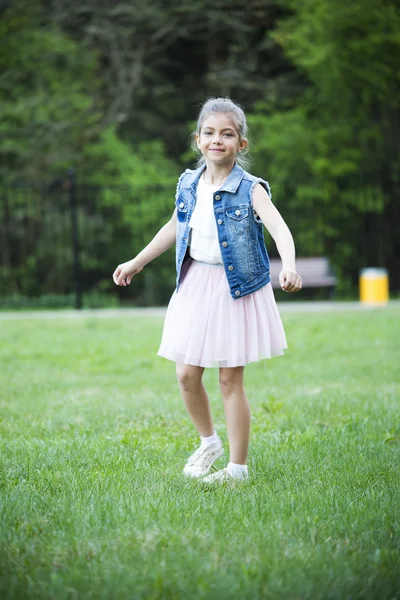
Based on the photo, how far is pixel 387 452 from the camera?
4.18 meters

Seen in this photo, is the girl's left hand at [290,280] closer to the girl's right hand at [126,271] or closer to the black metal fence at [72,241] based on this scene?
the girl's right hand at [126,271]

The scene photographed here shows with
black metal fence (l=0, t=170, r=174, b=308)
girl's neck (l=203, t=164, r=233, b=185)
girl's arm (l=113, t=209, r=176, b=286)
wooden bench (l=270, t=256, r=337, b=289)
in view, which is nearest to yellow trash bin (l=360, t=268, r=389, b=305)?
wooden bench (l=270, t=256, r=337, b=289)

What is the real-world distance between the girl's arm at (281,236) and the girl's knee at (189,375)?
0.56m

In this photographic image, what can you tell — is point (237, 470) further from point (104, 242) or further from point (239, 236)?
point (104, 242)

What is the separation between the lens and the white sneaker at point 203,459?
3.84 meters

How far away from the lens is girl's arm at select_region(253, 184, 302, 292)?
3.40 m

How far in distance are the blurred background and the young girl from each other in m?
11.1

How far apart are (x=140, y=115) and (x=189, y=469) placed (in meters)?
17.8

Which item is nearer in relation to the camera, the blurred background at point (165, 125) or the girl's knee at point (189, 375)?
the girl's knee at point (189, 375)

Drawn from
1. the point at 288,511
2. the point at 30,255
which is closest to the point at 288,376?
the point at 288,511

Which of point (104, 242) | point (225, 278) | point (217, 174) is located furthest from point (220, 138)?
point (104, 242)

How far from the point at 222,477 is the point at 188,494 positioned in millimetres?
301

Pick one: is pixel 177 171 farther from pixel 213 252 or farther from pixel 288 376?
pixel 213 252

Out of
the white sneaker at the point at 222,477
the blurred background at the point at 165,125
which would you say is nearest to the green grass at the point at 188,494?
the white sneaker at the point at 222,477
